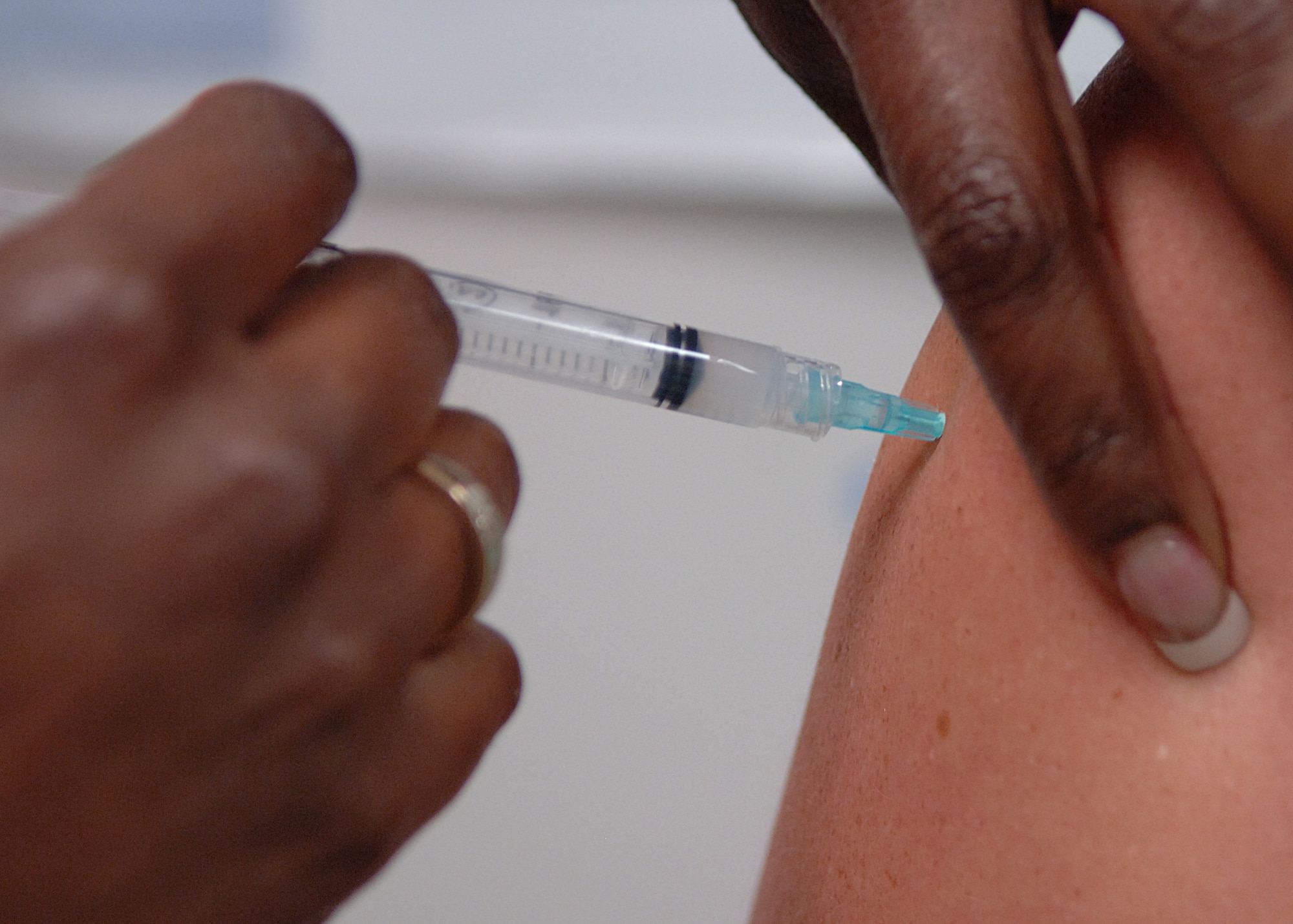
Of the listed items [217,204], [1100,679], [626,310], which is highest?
[217,204]

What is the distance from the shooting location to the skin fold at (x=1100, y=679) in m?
0.41

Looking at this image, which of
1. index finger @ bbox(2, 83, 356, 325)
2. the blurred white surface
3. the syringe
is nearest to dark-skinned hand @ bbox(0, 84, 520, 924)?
index finger @ bbox(2, 83, 356, 325)

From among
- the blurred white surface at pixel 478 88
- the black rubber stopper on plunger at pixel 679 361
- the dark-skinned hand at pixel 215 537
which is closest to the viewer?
the dark-skinned hand at pixel 215 537

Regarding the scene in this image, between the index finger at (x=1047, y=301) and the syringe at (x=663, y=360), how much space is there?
0.17 metres

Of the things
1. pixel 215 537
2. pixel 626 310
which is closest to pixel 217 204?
pixel 215 537

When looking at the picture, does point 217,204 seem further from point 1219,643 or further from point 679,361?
point 1219,643

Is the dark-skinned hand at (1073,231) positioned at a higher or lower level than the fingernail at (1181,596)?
higher

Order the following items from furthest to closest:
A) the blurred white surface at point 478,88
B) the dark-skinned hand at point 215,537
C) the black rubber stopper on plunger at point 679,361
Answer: the blurred white surface at point 478,88 < the black rubber stopper on plunger at point 679,361 < the dark-skinned hand at point 215,537

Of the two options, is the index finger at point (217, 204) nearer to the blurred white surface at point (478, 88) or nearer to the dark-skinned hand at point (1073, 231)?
the dark-skinned hand at point (1073, 231)

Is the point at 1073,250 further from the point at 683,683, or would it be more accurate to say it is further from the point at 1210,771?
the point at 683,683

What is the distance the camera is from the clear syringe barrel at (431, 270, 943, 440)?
23.3 inches

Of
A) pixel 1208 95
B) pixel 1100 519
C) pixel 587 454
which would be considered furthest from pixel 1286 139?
pixel 587 454

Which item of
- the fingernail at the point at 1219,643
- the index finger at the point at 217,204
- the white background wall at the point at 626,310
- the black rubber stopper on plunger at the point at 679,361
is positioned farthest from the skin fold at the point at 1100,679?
the white background wall at the point at 626,310

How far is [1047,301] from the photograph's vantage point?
40 centimetres
